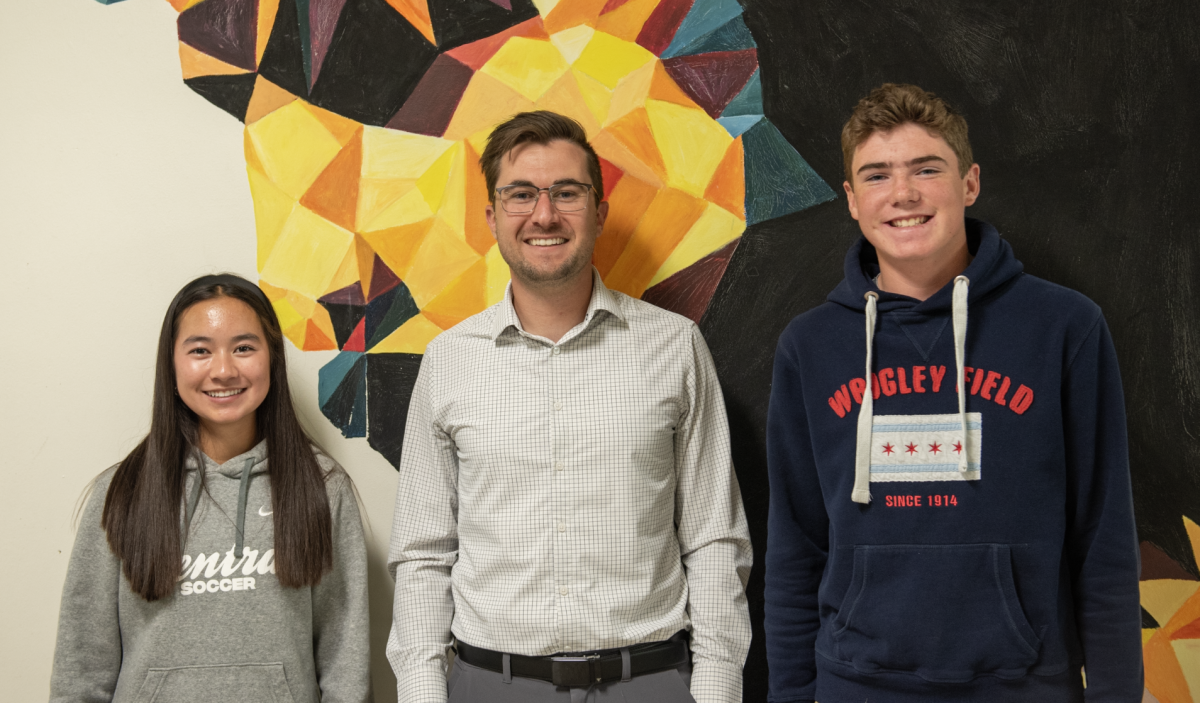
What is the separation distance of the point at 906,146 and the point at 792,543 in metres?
0.78

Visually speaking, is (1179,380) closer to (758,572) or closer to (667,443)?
(758,572)

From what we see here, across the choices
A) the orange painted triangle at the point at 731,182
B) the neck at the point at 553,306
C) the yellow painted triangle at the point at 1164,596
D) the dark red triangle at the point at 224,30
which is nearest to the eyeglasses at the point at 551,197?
the neck at the point at 553,306

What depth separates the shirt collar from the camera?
1702 millimetres

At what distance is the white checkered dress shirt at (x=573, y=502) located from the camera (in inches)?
62.1

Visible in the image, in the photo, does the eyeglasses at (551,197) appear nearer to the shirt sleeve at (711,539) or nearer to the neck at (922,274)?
the shirt sleeve at (711,539)

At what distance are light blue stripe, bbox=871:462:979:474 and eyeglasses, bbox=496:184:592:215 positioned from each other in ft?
2.62

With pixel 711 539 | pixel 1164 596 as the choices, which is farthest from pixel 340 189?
pixel 1164 596

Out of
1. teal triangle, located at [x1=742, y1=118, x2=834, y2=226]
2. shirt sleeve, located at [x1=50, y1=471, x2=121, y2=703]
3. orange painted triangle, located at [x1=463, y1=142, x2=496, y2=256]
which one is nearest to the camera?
shirt sleeve, located at [x1=50, y1=471, x2=121, y2=703]

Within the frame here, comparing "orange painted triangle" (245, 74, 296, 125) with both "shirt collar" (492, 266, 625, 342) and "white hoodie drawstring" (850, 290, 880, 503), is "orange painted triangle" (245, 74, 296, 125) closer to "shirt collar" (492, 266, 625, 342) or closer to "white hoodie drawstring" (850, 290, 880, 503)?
"shirt collar" (492, 266, 625, 342)

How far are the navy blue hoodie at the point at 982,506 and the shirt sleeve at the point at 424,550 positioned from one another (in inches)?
31.2

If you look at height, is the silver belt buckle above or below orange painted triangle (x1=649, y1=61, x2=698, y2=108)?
below

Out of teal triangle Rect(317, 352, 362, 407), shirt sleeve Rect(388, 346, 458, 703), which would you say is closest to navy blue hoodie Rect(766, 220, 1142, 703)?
shirt sleeve Rect(388, 346, 458, 703)

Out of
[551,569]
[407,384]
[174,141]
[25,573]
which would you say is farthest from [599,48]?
[25,573]

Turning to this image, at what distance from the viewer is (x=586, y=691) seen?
1.54 meters
